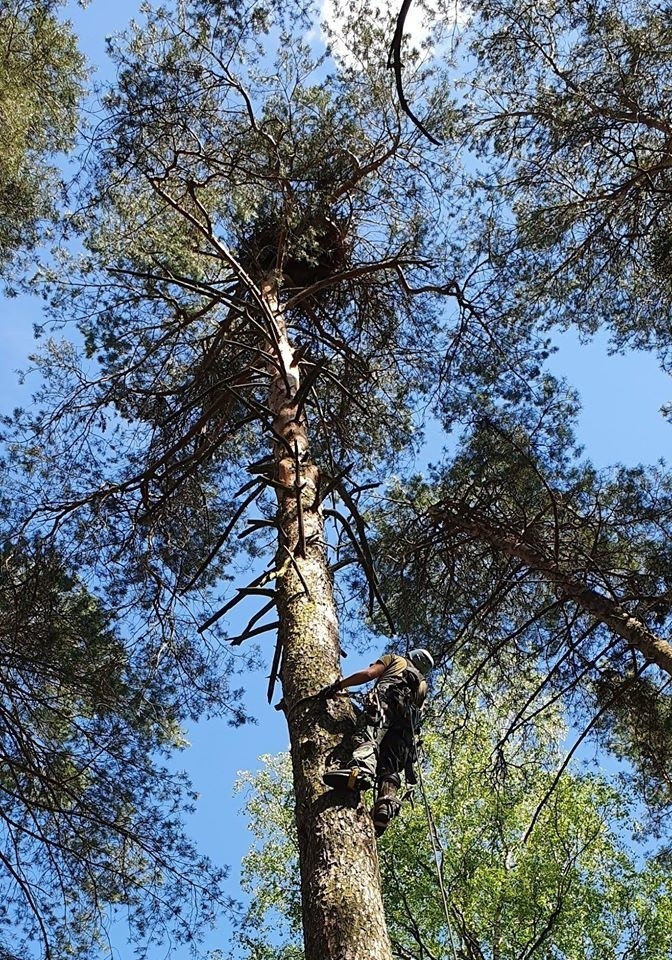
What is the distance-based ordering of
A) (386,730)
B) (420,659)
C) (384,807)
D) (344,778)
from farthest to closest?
(420,659) < (386,730) < (384,807) < (344,778)

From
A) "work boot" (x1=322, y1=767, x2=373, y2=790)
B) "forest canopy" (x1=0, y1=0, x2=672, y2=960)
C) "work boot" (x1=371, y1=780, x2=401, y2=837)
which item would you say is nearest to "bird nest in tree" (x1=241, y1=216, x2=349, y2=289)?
"forest canopy" (x1=0, y1=0, x2=672, y2=960)

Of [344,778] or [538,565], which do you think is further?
[538,565]

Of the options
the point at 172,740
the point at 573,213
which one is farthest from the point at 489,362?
the point at 172,740

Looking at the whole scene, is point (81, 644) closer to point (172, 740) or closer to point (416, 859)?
point (172, 740)

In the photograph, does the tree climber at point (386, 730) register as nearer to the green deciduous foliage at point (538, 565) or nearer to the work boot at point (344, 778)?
the work boot at point (344, 778)

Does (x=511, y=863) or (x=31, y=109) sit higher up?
(x=31, y=109)

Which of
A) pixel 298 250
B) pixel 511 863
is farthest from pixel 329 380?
pixel 511 863

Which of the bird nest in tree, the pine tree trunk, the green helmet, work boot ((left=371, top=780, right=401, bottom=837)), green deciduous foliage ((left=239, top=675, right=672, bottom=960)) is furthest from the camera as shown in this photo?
green deciduous foliage ((left=239, top=675, right=672, bottom=960))

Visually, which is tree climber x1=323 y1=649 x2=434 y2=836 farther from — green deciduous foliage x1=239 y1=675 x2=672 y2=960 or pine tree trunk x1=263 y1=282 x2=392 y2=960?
green deciduous foliage x1=239 y1=675 x2=672 y2=960

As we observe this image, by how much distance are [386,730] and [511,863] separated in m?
6.00

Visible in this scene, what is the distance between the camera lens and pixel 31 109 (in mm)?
7578

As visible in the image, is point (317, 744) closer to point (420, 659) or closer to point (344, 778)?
point (344, 778)

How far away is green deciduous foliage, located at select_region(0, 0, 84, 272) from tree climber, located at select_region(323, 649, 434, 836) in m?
4.96

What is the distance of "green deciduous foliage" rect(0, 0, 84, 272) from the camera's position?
744 cm
